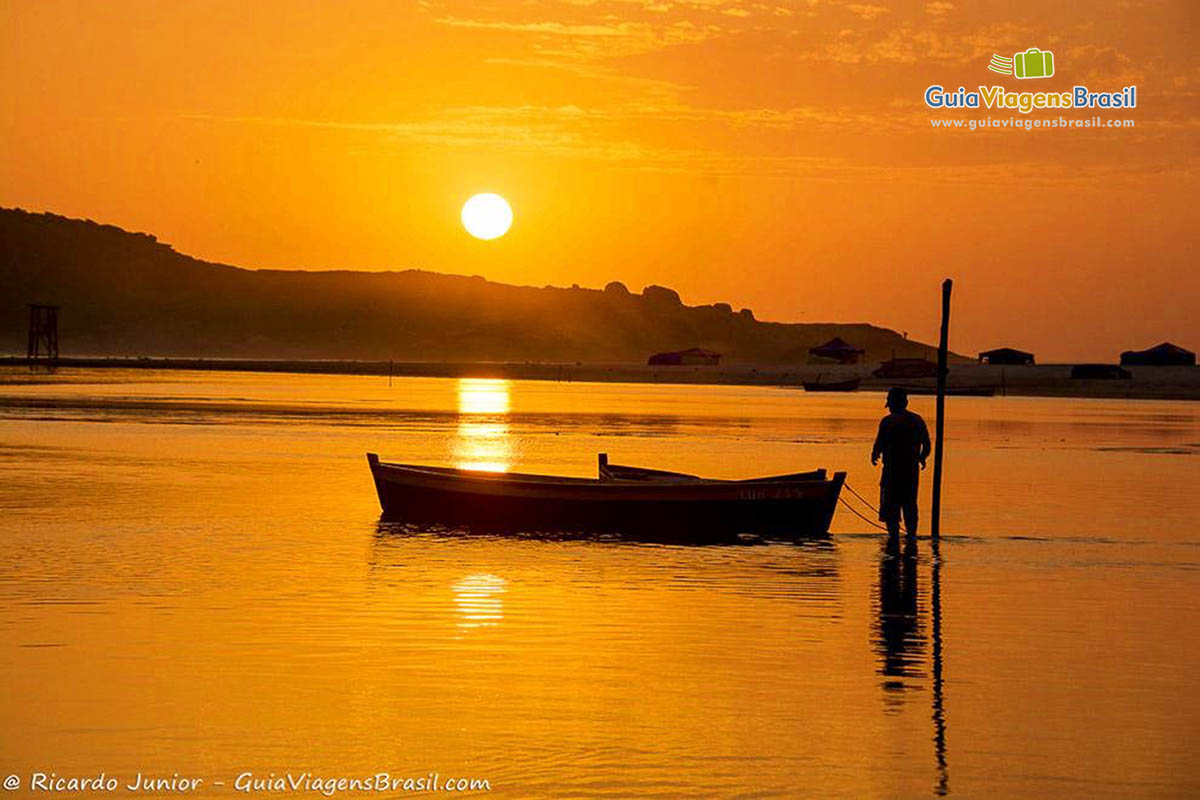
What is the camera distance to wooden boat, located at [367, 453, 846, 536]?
104ft

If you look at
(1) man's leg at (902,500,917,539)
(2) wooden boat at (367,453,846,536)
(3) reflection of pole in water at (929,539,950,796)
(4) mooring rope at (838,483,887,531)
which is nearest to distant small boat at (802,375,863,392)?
(4) mooring rope at (838,483,887,531)

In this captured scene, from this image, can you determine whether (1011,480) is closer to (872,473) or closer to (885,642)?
(872,473)

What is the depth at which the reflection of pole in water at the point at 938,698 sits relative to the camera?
44.4 feet

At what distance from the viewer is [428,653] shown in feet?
60.8

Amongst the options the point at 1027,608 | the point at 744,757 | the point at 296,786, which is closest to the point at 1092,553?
the point at 1027,608

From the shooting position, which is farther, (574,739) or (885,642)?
(885,642)

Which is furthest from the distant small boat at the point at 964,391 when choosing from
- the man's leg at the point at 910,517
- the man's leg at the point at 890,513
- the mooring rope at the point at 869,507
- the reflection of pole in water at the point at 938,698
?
the reflection of pole in water at the point at 938,698

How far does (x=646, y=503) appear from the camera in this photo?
31.9 meters

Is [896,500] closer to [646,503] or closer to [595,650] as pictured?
[646,503]

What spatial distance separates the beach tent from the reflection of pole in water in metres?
171

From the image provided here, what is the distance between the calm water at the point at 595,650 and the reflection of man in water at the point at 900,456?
89 cm

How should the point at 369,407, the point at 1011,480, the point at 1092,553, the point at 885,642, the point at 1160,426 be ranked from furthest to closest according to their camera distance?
the point at 369,407 < the point at 1160,426 < the point at 1011,480 < the point at 1092,553 < the point at 885,642

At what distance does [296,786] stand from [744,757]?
3.64 metres

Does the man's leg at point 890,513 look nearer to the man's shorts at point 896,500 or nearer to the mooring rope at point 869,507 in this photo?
the man's shorts at point 896,500
